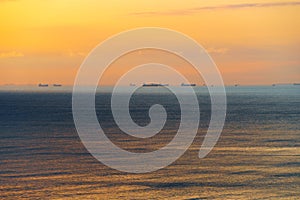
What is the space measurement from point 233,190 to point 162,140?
56.0m

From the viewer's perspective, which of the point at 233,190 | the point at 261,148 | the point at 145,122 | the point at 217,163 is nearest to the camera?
the point at 233,190

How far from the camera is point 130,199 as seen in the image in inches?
2837

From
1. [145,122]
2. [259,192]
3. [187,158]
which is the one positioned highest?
[145,122]

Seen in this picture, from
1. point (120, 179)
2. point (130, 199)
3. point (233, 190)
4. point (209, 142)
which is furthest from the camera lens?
point (209, 142)

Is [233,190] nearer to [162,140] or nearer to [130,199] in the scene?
[130,199]

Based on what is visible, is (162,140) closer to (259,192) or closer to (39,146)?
(39,146)

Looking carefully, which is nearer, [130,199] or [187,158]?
[130,199]

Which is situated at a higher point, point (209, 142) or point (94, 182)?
point (209, 142)

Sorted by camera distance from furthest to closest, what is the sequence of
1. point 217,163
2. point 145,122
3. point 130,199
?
1. point 145,122
2. point 217,163
3. point 130,199

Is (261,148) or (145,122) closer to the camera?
(261,148)

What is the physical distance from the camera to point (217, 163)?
98375 mm

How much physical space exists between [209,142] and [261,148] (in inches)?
492

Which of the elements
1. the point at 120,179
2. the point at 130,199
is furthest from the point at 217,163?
the point at 130,199

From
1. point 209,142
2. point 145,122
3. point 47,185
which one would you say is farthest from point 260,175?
point 145,122
